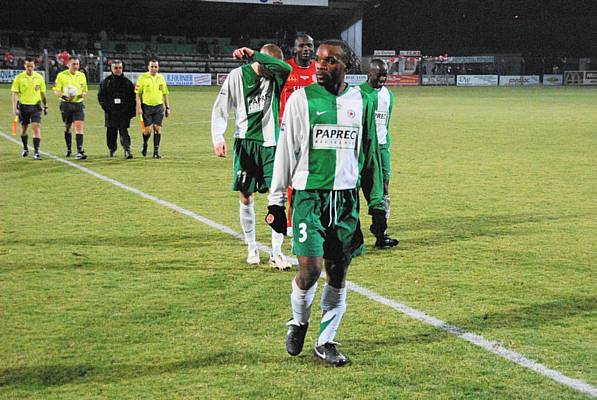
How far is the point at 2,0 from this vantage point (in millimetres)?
58281

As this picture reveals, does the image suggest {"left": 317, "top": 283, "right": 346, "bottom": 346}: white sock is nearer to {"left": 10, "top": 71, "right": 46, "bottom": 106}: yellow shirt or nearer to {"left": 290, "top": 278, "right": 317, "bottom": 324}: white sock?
{"left": 290, "top": 278, "right": 317, "bottom": 324}: white sock

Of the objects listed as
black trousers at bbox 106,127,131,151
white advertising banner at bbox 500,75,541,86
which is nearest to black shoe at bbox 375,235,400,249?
black trousers at bbox 106,127,131,151

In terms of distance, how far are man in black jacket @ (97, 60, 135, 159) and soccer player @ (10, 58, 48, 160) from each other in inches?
52.3

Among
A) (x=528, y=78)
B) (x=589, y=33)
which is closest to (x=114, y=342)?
(x=528, y=78)

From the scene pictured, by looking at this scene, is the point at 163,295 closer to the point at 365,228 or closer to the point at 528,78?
the point at 365,228

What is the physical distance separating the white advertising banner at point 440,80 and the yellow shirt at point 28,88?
51.5 metres

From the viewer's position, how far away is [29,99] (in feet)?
55.5

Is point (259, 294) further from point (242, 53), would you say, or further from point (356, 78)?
point (356, 78)

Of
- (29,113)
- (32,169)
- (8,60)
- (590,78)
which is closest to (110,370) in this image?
(32,169)

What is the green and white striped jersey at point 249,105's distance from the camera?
7672 millimetres

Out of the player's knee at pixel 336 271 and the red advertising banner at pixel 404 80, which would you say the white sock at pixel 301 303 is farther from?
the red advertising banner at pixel 404 80

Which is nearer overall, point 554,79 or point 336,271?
point 336,271

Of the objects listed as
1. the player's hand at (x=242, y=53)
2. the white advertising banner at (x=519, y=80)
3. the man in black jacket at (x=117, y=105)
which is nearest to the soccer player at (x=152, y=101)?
the man in black jacket at (x=117, y=105)

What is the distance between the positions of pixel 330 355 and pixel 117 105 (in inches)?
538
